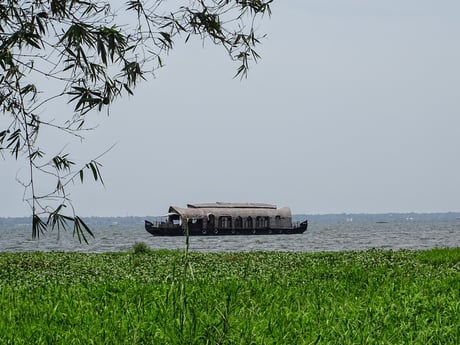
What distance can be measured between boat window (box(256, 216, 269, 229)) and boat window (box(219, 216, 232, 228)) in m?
3.53

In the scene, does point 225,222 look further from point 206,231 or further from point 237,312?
point 237,312

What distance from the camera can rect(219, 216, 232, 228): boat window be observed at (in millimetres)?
69625

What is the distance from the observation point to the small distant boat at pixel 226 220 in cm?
6900

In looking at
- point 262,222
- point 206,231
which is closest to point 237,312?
point 206,231

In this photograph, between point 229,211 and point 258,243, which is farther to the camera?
point 229,211

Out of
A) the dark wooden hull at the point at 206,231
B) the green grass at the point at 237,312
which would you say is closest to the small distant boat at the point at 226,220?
the dark wooden hull at the point at 206,231

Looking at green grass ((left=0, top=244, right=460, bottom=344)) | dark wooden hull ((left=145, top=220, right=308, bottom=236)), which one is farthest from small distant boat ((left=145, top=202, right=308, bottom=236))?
green grass ((left=0, top=244, right=460, bottom=344))

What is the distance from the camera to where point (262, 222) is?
72.7 meters

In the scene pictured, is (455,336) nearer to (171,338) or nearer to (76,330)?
(171,338)

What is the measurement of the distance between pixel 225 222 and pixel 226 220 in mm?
328

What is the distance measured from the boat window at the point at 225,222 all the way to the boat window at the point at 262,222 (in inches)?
139

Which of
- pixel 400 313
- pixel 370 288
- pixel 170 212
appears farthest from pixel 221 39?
pixel 170 212

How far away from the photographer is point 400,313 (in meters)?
7.70

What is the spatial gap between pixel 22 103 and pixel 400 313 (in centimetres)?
464
